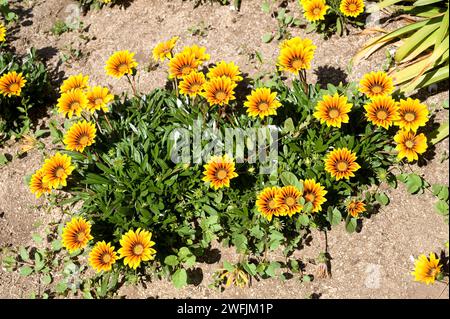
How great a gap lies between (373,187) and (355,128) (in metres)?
0.45

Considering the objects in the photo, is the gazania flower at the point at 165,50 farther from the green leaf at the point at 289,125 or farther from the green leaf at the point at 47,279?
the green leaf at the point at 47,279

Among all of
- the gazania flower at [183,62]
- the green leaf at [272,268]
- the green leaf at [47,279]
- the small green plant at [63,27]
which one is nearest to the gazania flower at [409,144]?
the green leaf at [272,268]

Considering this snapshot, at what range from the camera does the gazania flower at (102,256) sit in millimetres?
3178

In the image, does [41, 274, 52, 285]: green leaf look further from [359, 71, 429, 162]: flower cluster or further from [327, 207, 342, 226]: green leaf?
[359, 71, 429, 162]: flower cluster

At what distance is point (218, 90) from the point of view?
339 centimetres

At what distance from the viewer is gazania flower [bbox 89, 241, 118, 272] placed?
3178 mm

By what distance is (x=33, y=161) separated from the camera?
165 inches

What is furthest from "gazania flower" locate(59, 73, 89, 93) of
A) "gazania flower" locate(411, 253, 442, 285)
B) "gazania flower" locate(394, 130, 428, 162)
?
"gazania flower" locate(411, 253, 442, 285)

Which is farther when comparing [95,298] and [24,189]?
[24,189]

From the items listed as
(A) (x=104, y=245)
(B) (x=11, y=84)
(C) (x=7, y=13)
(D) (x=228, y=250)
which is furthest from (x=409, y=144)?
(C) (x=7, y=13)

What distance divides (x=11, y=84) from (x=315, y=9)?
→ 2498 mm

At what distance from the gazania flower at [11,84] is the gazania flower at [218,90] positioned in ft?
5.35
